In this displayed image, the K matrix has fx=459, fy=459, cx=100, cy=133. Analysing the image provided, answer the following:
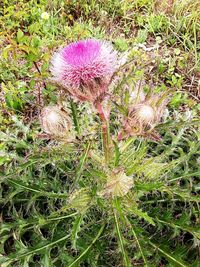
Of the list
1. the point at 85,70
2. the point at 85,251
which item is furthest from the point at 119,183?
the point at 85,70

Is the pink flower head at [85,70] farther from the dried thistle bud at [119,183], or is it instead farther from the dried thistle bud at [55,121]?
the dried thistle bud at [119,183]

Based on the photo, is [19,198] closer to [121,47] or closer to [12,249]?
[12,249]

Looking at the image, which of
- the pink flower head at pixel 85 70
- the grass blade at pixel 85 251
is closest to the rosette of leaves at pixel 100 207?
the grass blade at pixel 85 251

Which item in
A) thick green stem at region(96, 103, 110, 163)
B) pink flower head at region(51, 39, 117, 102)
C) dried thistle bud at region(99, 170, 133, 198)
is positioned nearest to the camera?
pink flower head at region(51, 39, 117, 102)

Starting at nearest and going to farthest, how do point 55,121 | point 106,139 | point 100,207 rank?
point 55,121, point 106,139, point 100,207

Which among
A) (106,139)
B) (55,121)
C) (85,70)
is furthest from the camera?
(106,139)

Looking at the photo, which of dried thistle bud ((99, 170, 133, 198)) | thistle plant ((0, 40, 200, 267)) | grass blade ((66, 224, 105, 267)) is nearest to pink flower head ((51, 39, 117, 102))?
thistle plant ((0, 40, 200, 267))

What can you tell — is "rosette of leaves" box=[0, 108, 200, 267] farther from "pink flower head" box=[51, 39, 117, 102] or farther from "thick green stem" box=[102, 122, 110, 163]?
"pink flower head" box=[51, 39, 117, 102]

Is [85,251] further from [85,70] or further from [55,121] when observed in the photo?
[85,70]
